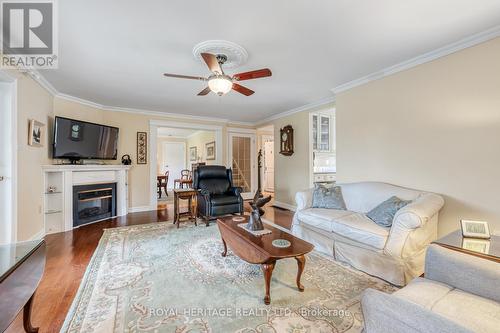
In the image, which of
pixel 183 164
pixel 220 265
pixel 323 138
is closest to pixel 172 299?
pixel 220 265

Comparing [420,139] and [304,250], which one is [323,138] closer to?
[420,139]

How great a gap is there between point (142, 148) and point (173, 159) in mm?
4340

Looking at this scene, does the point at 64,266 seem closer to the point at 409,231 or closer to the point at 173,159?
the point at 409,231

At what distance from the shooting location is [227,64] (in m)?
2.79

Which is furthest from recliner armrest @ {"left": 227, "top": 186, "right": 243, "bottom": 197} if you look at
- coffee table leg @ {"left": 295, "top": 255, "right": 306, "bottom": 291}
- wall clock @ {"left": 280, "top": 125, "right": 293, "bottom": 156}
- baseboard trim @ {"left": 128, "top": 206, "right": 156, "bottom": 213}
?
coffee table leg @ {"left": 295, "top": 255, "right": 306, "bottom": 291}

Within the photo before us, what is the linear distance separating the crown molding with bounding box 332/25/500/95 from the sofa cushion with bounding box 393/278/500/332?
8.42 feet

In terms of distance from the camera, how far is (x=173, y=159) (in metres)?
9.58

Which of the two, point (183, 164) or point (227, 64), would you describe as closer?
point (227, 64)

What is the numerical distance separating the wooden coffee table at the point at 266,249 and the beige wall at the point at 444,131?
75.9 inches

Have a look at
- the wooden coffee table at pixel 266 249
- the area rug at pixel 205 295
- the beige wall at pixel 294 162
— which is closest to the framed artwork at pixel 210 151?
the beige wall at pixel 294 162

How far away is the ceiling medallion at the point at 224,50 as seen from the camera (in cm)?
233

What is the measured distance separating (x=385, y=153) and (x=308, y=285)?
2227mm

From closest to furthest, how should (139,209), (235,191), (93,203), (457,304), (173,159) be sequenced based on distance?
(457,304) < (93,203) < (235,191) < (139,209) < (173,159)

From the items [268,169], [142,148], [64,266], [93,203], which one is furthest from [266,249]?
[268,169]
